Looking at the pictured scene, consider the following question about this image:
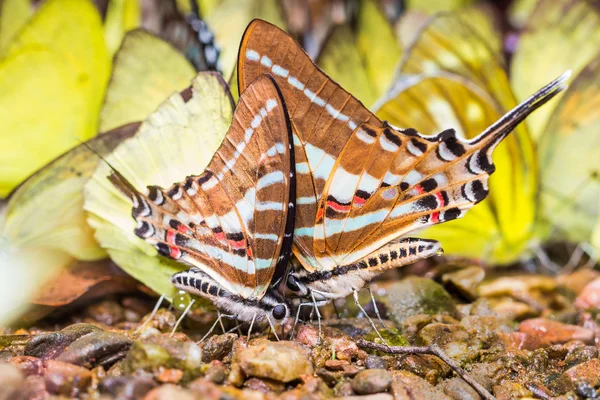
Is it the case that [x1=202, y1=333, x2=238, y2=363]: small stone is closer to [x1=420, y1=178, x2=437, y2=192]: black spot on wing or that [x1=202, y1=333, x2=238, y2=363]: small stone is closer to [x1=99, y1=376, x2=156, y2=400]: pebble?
[x1=99, y1=376, x2=156, y2=400]: pebble

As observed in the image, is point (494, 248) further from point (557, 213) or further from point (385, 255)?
point (385, 255)

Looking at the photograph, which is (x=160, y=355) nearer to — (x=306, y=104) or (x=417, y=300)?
(x=306, y=104)

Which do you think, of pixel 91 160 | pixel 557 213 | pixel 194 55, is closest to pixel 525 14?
pixel 557 213

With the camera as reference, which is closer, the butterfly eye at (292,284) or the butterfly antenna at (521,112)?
the butterfly antenna at (521,112)

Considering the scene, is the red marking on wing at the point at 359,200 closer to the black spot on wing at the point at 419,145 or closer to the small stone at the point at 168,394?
the black spot on wing at the point at 419,145

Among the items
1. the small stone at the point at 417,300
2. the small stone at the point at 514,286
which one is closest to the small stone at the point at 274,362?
the small stone at the point at 417,300

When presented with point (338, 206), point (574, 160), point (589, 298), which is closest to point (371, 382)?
point (338, 206)
